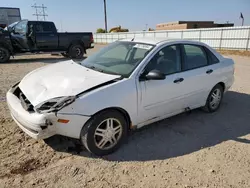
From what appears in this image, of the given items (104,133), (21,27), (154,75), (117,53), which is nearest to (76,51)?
(21,27)

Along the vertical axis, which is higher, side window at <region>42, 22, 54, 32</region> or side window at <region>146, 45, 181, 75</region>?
side window at <region>42, 22, 54, 32</region>

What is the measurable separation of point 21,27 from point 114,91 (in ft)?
36.4

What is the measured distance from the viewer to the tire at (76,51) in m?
12.8

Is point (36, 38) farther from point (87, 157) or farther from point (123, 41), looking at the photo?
point (87, 157)

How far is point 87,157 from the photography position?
9.69ft

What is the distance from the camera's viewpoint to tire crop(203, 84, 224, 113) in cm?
445

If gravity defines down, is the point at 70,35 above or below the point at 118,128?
above

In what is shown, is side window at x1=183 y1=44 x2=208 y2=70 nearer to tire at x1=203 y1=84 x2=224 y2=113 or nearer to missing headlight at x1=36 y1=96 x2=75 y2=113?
tire at x1=203 y1=84 x2=224 y2=113

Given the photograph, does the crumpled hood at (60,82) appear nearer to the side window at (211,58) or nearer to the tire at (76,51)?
the side window at (211,58)

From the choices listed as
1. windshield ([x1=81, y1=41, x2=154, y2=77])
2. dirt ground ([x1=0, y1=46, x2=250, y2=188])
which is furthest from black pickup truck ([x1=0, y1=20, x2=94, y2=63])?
windshield ([x1=81, y1=41, x2=154, y2=77])

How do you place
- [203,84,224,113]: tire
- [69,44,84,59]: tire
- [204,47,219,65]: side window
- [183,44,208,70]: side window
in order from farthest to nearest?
[69,44,84,59]: tire
[203,84,224,113]: tire
[204,47,219,65]: side window
[183,44,208,70]: side window

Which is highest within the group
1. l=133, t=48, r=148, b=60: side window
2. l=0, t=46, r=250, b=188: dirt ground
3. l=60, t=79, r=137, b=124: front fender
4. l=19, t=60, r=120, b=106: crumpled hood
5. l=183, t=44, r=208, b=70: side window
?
l=133, t=48, r=148, b=60: side window

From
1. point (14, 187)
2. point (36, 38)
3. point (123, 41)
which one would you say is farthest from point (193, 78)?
point (36, 38)

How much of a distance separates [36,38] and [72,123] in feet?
33.9
